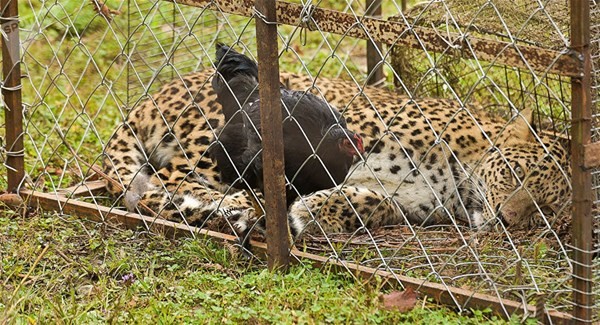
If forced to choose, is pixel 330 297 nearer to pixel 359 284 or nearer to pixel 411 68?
pixel 359 284

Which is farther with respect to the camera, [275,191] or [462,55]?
[275,191]

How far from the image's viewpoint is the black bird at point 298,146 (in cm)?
491

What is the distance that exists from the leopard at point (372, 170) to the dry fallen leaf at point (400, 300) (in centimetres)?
119

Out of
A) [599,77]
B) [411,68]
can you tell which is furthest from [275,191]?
[411,68]

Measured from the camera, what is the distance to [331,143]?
4930 mm

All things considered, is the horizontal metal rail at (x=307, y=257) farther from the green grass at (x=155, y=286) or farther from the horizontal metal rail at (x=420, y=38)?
the horizontal metal rail at (x=420, y=38)

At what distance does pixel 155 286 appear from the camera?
472 centimetres

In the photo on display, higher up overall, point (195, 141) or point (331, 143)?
point (331, 143)

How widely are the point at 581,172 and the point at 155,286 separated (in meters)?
2.06

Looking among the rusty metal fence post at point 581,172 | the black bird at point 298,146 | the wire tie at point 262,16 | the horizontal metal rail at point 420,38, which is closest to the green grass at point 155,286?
the rusty metal fence post at point 581,172

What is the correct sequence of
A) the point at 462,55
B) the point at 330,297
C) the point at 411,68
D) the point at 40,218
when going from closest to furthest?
the point at 462,55 → the point at 330,297 → the point at 40,218 → the point at 411,68

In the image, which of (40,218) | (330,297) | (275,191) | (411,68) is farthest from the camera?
(411,68)

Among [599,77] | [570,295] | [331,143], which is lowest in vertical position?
[570,295]

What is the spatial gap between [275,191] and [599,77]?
5.44 feet
